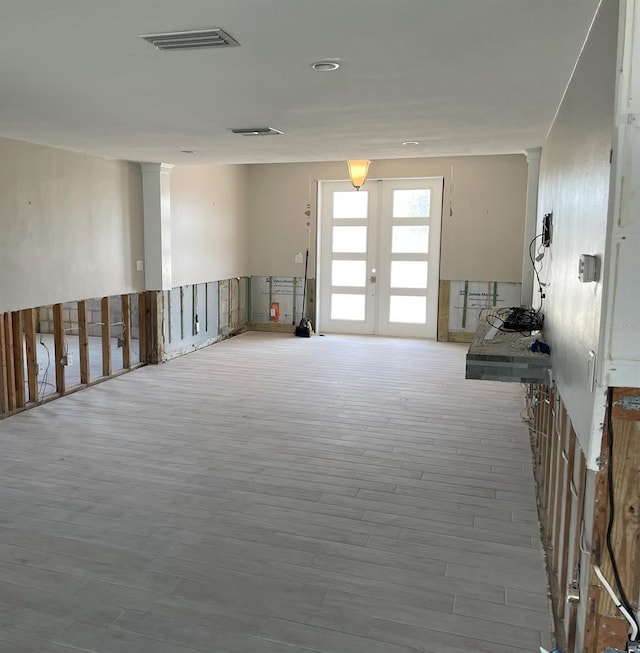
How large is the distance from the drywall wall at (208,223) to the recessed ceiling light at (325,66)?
16.0 ft

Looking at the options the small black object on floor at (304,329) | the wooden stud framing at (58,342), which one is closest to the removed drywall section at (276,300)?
the small black object on floor at (304,329)

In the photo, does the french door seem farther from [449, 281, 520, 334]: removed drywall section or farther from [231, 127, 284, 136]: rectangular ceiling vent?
[231, 127, 284, 136]: rectangular ceiling vent

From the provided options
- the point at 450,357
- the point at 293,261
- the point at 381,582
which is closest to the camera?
the point at 381,582

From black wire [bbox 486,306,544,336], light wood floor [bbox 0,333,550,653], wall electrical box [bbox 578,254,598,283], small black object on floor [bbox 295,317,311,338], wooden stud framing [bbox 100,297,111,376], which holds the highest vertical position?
wall electrical box [bbox 578,254,598,283]

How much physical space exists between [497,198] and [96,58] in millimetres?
6988

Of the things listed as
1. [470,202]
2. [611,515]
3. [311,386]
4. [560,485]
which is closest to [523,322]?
[560,485]

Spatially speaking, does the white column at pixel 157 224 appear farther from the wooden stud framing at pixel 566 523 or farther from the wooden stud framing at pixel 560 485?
the wooden stud framing at pixel 566 523

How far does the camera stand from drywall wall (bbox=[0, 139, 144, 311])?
518cm

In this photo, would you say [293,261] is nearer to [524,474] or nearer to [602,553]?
[524,474]

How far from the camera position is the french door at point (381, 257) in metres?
9.16

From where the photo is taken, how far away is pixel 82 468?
404 centimetres

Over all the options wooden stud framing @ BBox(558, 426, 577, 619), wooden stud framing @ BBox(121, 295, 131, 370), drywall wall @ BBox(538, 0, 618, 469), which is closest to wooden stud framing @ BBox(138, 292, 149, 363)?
wooden stud framing @ BBox(121, 295, 131, 370)

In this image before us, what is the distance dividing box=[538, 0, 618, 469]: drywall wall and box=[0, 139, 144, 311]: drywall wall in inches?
180

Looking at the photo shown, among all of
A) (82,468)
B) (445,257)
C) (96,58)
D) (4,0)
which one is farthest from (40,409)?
(445,257)
